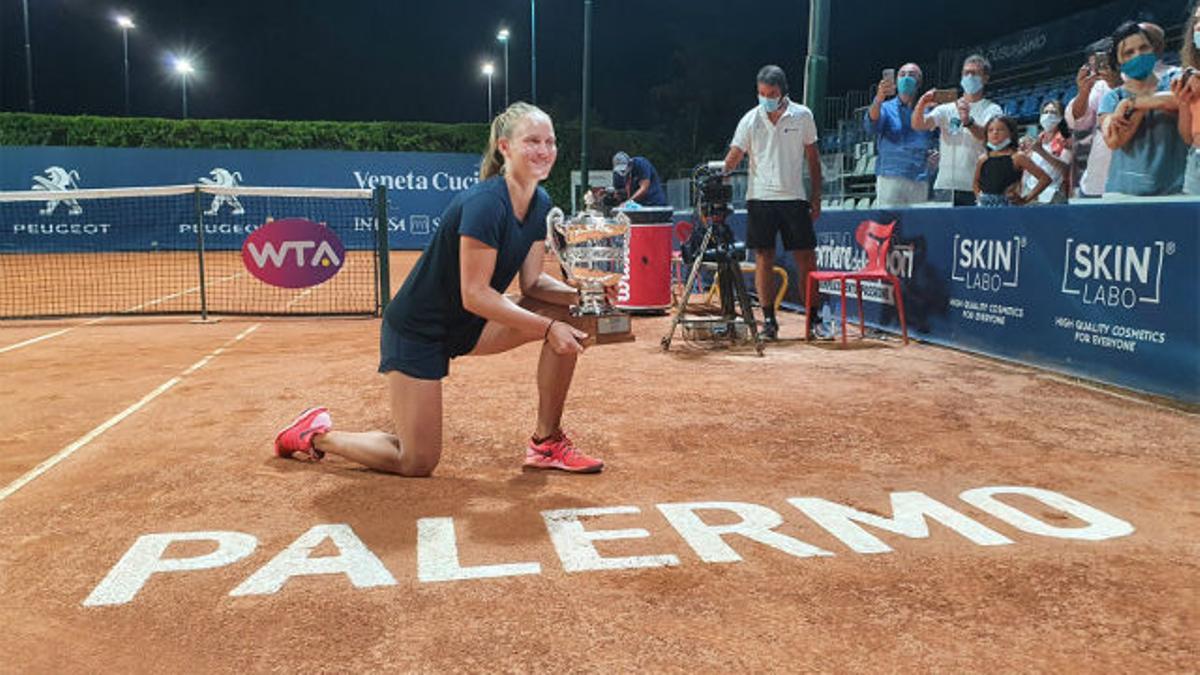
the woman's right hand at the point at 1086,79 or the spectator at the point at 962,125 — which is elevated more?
the woman's right hand at the point at 1086,79

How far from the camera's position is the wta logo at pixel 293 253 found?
10156mm

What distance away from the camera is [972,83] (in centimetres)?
852

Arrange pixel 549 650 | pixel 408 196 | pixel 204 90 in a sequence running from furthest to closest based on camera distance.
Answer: pixel 204 90, pixel 408 196, pixel 549 650

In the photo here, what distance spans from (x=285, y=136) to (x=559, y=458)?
26753mm

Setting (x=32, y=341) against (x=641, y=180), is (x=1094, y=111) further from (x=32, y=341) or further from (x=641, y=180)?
(x=32, y=341)

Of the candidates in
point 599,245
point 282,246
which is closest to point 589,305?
point 599,245

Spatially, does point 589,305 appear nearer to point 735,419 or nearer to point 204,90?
point 735,419

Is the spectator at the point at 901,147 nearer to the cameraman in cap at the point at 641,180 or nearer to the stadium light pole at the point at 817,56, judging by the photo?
the stadium light pole at the point at 817,56

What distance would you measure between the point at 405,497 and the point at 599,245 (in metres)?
1.38

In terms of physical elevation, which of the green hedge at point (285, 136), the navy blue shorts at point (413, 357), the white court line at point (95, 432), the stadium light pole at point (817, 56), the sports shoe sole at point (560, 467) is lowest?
the white court line at point (95, 432)

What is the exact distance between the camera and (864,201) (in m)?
16.4

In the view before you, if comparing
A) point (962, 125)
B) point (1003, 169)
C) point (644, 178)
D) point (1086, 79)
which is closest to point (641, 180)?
point (644, 178)

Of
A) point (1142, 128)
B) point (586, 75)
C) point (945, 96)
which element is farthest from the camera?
point (586, 75)

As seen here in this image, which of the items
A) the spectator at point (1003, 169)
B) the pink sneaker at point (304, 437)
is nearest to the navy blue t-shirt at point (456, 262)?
the pink sneaker at point (304, 437)
